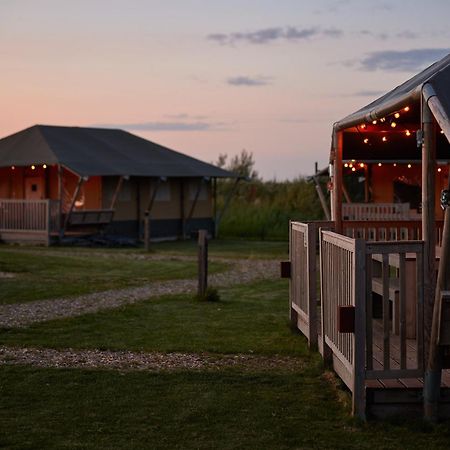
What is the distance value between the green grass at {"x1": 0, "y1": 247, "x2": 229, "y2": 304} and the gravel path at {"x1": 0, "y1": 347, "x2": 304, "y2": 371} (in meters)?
5.02

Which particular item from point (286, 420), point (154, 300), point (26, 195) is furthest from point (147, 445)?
point (26, 195)

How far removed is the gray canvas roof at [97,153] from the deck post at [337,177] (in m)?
19.0

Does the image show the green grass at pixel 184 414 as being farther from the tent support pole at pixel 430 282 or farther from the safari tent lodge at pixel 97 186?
the safari tent lodge at pixel 97 186

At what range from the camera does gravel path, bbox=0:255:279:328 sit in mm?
13516

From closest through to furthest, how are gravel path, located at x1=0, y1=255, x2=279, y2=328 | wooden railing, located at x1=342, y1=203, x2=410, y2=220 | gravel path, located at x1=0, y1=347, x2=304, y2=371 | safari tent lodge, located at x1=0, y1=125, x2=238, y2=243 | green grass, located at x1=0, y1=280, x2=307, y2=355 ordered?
gravel path, located at x1=0, y1=347, x2=304, y2=371
green grass, located at x1=0, y1=280, x2=307, y2=355
gravel path, located at x1=0, y1=255, x2=279, y2=328
wooden railing, located at x1=342, y1=203, x2=410, y2=220
safari tent lodge, located at x1=0, y1=125, x2=238, y2=243

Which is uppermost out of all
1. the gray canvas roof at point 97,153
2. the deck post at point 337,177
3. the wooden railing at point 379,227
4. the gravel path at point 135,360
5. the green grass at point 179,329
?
the gray canvas roof at point 97,153

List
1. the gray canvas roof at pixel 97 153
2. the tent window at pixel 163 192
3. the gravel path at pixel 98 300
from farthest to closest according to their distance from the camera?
the tent window at pixel 163 192 < the gray canvas roof at pixel 97 153 < the gravel path at pixel 98 300

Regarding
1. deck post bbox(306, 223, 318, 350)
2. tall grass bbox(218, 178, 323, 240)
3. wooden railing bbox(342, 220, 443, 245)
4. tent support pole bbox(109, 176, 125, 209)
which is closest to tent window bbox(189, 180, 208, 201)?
Answer: tall grass bbox(218, 178, 323, 240)

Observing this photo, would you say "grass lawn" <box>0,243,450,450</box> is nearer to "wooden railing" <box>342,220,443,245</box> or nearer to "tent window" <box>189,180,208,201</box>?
"wooden railing" <box>342,220,443,245</box>

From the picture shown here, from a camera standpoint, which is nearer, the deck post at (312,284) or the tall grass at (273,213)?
the deck post at (312,284)

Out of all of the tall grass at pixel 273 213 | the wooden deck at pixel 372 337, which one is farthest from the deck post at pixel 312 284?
the tall grass at pixel 273 213

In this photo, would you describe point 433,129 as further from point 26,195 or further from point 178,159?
point 178,159

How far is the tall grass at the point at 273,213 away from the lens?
38.0 meters

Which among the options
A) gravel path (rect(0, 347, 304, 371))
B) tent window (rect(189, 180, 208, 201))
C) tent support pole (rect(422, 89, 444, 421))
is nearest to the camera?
tent support pole (rect(422, 89, 444, 421))
